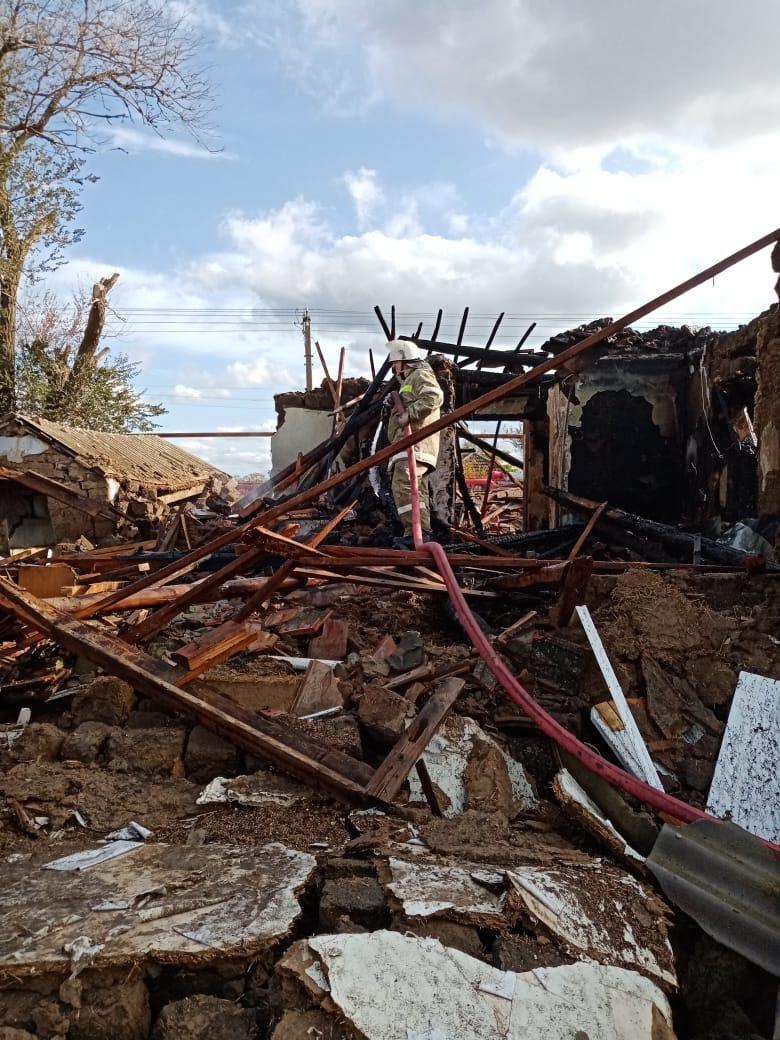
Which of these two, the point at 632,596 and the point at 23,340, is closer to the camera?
the point at 632,596

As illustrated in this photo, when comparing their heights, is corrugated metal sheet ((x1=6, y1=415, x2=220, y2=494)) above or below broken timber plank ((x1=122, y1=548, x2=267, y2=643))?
above

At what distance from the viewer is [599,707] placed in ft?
Answer: 9.89

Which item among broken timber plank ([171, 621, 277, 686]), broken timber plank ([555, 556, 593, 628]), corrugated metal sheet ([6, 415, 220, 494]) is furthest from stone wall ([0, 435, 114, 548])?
broken timber plank ([555, 556, 593, 628])

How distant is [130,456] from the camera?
1361cm

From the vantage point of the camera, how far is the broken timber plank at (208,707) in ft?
8.46

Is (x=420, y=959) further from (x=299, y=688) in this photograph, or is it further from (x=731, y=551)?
(x=731, y=551)

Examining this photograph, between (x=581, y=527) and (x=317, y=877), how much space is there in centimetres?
526

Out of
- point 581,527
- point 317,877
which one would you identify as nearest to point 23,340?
point 581,527

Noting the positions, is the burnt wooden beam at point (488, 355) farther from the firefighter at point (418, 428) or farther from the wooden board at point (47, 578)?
the wooden board at point (47, 578)

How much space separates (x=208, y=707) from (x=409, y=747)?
899 millimetres

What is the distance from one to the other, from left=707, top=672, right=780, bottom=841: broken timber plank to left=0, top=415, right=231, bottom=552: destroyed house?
35.3 feet

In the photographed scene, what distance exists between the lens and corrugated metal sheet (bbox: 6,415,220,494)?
1195cm

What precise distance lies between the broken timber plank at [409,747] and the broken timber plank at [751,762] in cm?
115

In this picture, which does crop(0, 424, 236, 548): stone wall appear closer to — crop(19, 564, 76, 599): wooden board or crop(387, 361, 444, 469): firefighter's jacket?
crop(387, 361, 444, 469): firefighter's jacket
